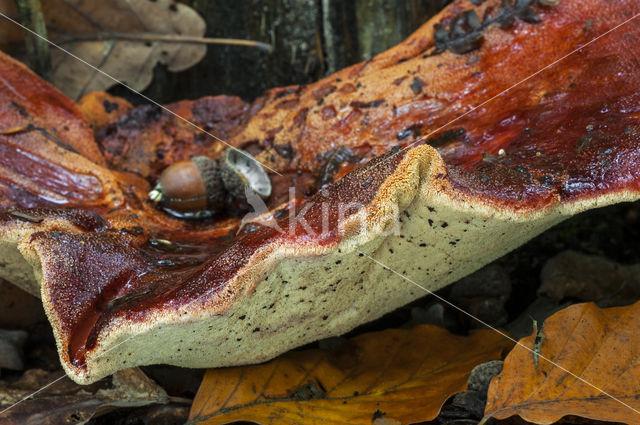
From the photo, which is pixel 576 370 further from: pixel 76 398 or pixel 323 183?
pixel 76 398

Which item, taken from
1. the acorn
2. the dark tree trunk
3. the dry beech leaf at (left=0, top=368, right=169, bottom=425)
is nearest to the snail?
the acorn

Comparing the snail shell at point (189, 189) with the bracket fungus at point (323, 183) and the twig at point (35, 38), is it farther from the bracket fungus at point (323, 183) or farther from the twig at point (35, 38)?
the twig at point (35, 38)

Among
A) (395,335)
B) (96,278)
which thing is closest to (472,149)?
(395,335)

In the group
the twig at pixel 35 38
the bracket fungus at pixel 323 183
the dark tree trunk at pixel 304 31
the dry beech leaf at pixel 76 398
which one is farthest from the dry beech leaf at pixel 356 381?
the twig at pixel 35 38

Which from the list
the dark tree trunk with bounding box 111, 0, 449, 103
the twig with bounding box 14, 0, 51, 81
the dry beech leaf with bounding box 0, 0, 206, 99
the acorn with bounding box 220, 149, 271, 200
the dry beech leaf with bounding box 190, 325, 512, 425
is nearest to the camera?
the dry beech leaf with bounding box 190, 325, 512, 425

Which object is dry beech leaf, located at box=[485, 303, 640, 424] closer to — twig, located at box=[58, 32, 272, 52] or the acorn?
the acorn

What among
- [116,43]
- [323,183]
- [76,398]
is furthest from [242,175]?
[116,43]

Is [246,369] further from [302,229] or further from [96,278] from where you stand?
[302,229]
